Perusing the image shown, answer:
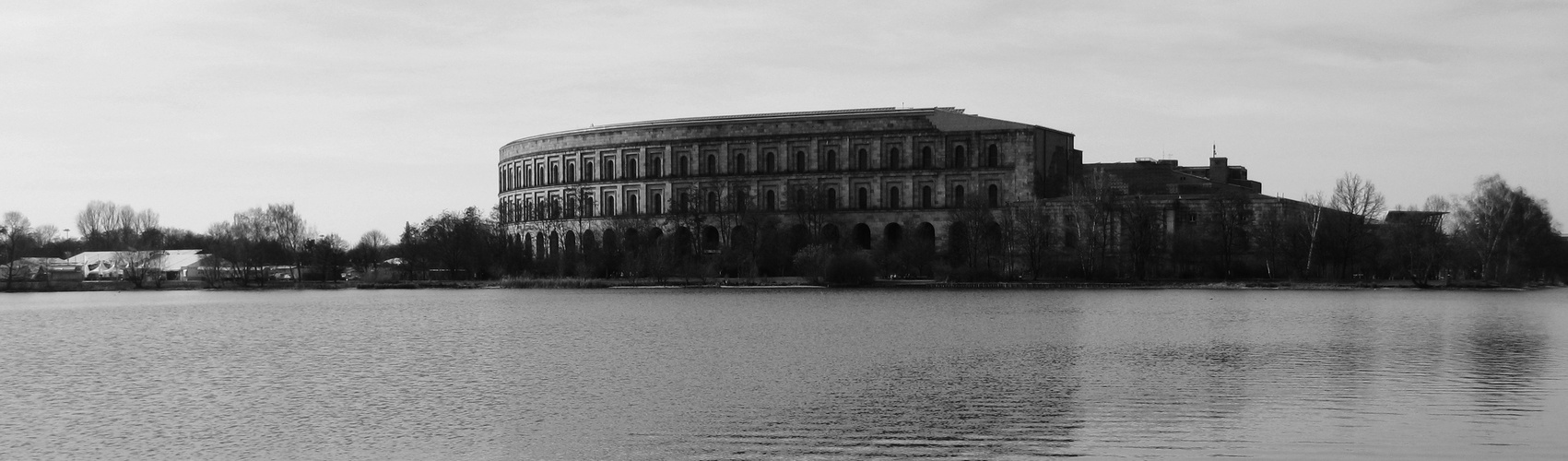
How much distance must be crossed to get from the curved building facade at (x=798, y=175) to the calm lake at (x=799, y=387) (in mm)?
58696

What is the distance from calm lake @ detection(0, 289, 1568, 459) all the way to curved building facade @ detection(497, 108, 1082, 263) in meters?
58.7

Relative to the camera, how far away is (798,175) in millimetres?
112688

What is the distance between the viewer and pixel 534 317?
50156 mm

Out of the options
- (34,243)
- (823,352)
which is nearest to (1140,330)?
(823,352)

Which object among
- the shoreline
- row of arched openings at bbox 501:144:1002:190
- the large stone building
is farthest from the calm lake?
row of arched openings at bbox 501:144:1002:190

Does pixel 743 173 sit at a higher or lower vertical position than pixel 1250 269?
higher

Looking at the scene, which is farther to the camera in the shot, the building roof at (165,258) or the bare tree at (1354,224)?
the building roof at (165,258)

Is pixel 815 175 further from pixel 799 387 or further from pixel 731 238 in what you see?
pixel 799 387

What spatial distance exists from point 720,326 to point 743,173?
236 ft

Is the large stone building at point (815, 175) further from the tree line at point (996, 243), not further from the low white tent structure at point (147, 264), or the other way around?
the low white tent structure at point (147, 264)

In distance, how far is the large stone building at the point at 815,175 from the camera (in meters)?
106

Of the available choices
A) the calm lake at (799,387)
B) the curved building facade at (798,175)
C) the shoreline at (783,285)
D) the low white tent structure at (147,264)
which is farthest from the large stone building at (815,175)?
the calm lake at (799,387)

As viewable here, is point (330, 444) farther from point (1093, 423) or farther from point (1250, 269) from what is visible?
point (1250, 269)

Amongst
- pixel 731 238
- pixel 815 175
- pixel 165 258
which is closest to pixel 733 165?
pixel 815 175
